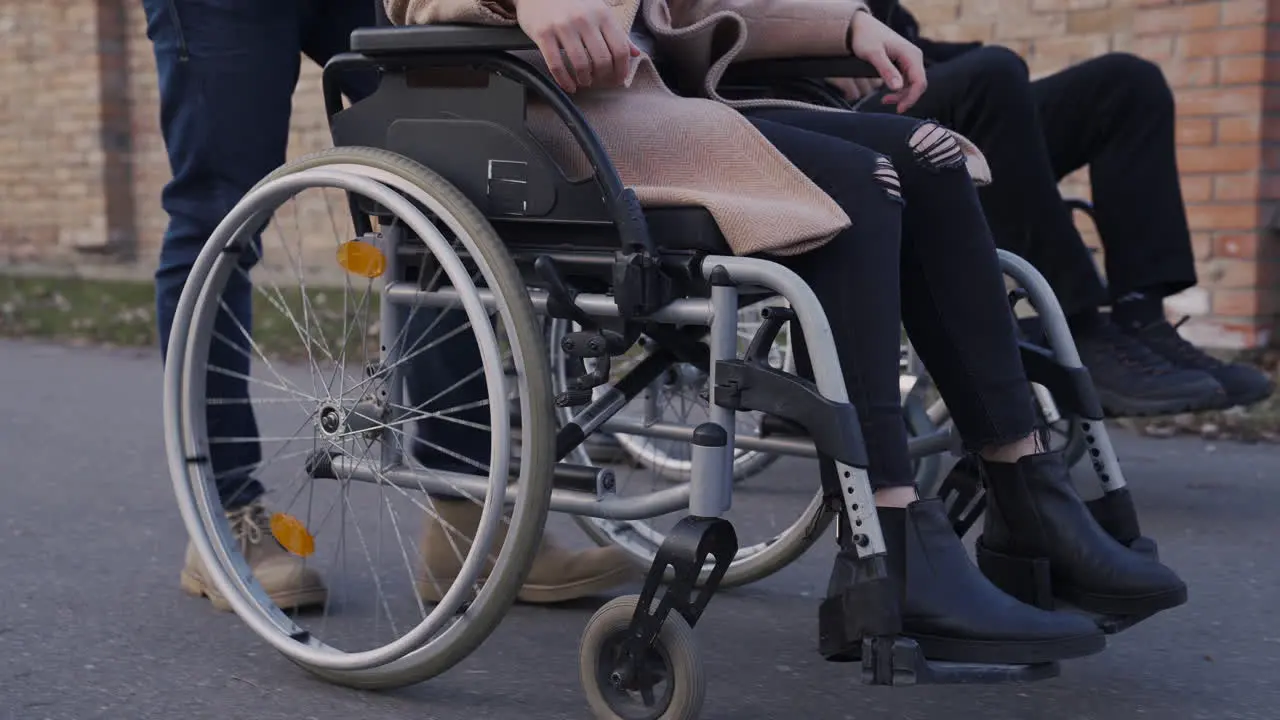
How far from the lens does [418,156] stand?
2.31 metres

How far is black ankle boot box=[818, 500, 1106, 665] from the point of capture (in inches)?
78.7

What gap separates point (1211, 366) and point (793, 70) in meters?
1.47

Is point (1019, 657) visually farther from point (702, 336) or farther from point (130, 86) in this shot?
point (130, 86)

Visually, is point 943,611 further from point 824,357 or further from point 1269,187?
point 1269,187

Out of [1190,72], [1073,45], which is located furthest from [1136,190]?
[1073,45]

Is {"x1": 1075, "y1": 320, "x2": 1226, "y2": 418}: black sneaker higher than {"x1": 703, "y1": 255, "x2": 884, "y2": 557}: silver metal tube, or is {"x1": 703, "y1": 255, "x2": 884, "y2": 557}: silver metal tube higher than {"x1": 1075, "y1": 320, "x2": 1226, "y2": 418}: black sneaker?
{"x1": 703, "y1": 255, "x2": 884, "y2": 557}: silver metal tube

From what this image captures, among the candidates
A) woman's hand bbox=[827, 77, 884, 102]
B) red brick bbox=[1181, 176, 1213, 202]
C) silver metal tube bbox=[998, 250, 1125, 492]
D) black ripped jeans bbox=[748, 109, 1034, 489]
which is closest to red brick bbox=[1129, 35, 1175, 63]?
red brick bbox=[1181, 176, 1213, 202]

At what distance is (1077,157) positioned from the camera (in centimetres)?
380

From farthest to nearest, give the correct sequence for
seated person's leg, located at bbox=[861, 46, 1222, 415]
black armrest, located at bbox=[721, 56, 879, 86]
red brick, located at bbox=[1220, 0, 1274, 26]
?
red brick, located at bbox=[1220, 0, 1274, 26] → seated person's leg, located at bbox=[861, 46, 1222, 415] → black armrest, located at bbox=[721, 56, 879, 86]

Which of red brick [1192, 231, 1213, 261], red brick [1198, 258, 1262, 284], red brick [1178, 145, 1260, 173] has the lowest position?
red brick [1198, 258, 1262, 284]

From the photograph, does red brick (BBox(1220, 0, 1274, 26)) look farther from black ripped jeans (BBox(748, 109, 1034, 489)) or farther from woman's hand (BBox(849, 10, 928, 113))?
black ripped jeans (BBox(748, 109, 1034, 489))

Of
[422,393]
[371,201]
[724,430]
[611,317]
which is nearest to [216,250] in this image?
[371,201]

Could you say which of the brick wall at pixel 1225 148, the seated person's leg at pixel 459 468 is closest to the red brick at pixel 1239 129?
the brick wall at pixel 1225 148

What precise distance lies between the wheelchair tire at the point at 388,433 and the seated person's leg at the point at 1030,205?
4.99ft
